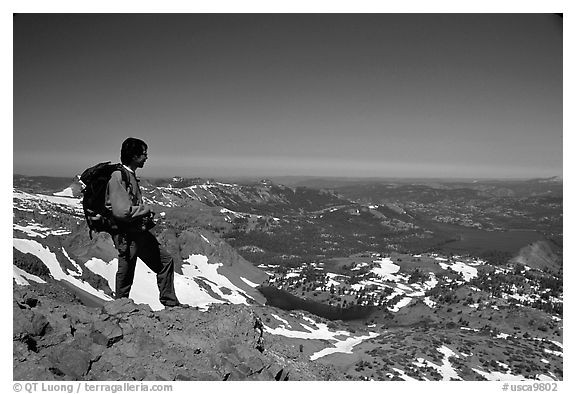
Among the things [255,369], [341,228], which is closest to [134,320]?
[255,369]

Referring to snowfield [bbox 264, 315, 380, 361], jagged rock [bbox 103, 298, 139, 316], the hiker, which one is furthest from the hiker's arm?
snowfield [bbox 264, 315, 380, 361]

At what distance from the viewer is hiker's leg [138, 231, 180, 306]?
3.15 meters

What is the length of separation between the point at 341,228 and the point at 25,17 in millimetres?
58121

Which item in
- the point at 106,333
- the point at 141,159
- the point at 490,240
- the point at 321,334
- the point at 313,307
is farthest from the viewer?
the point at 490,240

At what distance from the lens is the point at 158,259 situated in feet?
10.6

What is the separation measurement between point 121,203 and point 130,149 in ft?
1.60

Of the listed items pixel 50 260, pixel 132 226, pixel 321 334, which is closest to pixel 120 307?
pixel 132 226

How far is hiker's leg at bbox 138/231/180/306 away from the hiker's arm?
0.35 meters

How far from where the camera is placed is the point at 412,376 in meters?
8.19

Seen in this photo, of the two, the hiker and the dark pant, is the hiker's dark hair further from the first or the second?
the dark pant

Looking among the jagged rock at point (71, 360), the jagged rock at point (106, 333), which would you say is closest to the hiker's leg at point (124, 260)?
the jagged rock at point (106, 333)

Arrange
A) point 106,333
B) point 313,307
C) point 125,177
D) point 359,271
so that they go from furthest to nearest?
1. point 359,271
2. point 313,307
3. point 106,333
4. point 125,177

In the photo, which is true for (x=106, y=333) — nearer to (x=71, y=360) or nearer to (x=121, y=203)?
(x=71, y=360)
